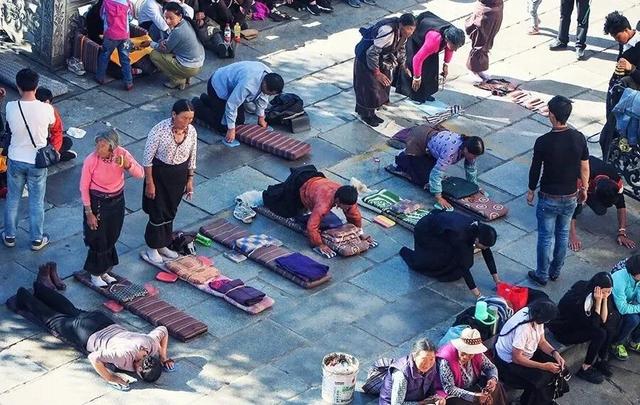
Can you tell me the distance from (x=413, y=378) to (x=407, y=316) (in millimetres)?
1719

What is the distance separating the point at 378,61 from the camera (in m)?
16.6

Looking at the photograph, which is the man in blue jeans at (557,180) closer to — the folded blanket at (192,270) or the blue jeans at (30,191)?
the folded blanket at (192,270)

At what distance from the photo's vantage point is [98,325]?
1245 centimetres

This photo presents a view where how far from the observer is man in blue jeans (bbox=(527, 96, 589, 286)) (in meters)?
13.6

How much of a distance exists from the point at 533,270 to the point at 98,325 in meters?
4.36

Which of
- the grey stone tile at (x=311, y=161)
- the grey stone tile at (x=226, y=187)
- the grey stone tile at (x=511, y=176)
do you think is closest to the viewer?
the grey stone tile at (x=226, y=187)

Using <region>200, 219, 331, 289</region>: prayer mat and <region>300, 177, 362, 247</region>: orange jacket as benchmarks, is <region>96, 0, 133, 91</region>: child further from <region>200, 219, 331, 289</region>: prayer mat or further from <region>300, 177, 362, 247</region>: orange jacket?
<region>300, 177, 362, 247</region>: orange jacket

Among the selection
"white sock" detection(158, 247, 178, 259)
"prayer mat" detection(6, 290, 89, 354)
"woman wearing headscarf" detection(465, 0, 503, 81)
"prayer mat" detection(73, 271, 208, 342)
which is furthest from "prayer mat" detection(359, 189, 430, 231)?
"prayer mat" detection(6, 290, 89, 354)

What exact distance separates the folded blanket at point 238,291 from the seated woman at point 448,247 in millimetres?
1631

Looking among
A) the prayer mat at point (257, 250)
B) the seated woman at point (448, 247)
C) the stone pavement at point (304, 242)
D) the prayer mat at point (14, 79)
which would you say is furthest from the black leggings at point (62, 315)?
the prayer mat at point (14, 79)

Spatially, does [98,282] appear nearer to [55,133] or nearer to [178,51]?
[55,133]

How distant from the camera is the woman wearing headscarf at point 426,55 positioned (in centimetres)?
1702

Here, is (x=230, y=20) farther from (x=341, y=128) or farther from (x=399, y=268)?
(x=399, y=268)

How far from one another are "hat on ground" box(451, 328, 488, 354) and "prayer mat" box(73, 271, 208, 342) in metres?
2.30
